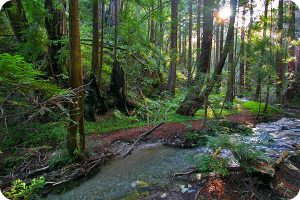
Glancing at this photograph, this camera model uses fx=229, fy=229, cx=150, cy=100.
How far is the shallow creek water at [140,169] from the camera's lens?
5.30m

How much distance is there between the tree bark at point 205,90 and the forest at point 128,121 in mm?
52

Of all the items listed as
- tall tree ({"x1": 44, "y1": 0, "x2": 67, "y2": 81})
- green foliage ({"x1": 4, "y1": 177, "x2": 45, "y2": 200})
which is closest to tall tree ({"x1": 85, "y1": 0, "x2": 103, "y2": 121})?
tall tree ({"x1": 44, "y1": 0, "x2": 67, "y2": 81})

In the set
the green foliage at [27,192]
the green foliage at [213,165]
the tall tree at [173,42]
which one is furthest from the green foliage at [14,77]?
the tall tree at [173,42]

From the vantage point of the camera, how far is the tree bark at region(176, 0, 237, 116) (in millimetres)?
9477

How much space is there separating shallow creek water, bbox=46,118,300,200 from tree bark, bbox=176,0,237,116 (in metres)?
2.95

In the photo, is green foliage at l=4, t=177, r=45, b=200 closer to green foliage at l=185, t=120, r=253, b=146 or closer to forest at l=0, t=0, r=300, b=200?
forest at l=0, t=0, r=300, b=200

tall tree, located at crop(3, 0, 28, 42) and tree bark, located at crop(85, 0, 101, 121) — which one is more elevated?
tall tree, located at crop(3, 0, 28, 42)

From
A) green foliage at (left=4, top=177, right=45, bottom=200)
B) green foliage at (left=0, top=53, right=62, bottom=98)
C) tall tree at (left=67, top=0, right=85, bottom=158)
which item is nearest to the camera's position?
green foliage at (left=0, top=53, right=62, bottom=98)

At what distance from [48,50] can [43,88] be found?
624 cm

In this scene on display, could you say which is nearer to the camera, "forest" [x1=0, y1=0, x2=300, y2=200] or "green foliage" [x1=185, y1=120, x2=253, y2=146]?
"forest" [x1=0, y1=0, x2=300, y2=200]

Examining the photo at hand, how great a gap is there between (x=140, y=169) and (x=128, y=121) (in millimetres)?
4168

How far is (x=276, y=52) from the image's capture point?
13.1m

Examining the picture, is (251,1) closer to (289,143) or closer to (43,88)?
(289,143)

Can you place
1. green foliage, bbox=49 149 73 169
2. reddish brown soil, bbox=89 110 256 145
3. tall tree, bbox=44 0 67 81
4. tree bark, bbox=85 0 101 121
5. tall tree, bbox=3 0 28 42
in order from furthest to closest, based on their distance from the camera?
tree bark, bbox=85 0 101 121 → tall tree, bbox=44 0 67 81 → reddish brown soil, bbox=89 110 256 145 → tall tree, bbox=3 0 28 42 → green foliage, bbox=49 149 73 169
